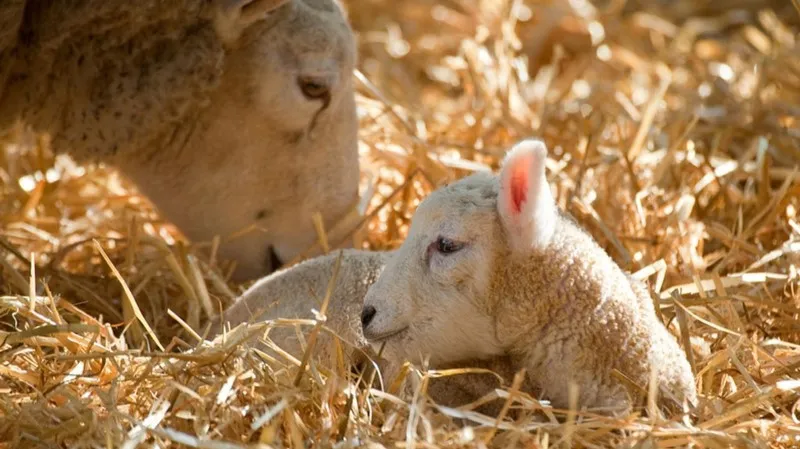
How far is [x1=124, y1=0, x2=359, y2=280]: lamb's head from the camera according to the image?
3.97m

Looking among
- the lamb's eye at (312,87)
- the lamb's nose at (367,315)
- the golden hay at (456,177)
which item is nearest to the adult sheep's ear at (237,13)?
the lamb's eye at (312,87)

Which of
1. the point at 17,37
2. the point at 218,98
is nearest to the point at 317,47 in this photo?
the point at 218,98

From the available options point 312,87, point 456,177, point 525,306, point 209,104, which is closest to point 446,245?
point 525,306

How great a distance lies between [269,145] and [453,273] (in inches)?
50.1

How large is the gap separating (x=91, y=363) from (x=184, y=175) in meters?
1.05

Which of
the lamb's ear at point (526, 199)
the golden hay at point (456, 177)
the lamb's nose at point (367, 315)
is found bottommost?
the golden hay at point (456, 177)

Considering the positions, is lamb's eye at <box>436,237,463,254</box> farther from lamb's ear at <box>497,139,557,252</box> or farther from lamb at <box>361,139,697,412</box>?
lamb's ear at <box>497,139,557,252</box>

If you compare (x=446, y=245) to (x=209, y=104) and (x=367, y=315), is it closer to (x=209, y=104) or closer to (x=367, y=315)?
(x=367, y=315)

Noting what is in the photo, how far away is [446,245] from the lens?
3.08 m

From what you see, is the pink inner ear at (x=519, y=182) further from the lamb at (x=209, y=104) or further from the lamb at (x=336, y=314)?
the lamb at (x=209, y=104)

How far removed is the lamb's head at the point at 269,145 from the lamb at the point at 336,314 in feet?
1.95

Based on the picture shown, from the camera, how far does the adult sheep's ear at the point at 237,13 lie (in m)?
3.80

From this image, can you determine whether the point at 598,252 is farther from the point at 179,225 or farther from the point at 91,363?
the point at 179,225

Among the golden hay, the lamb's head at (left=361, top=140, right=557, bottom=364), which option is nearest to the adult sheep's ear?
the golden hay
